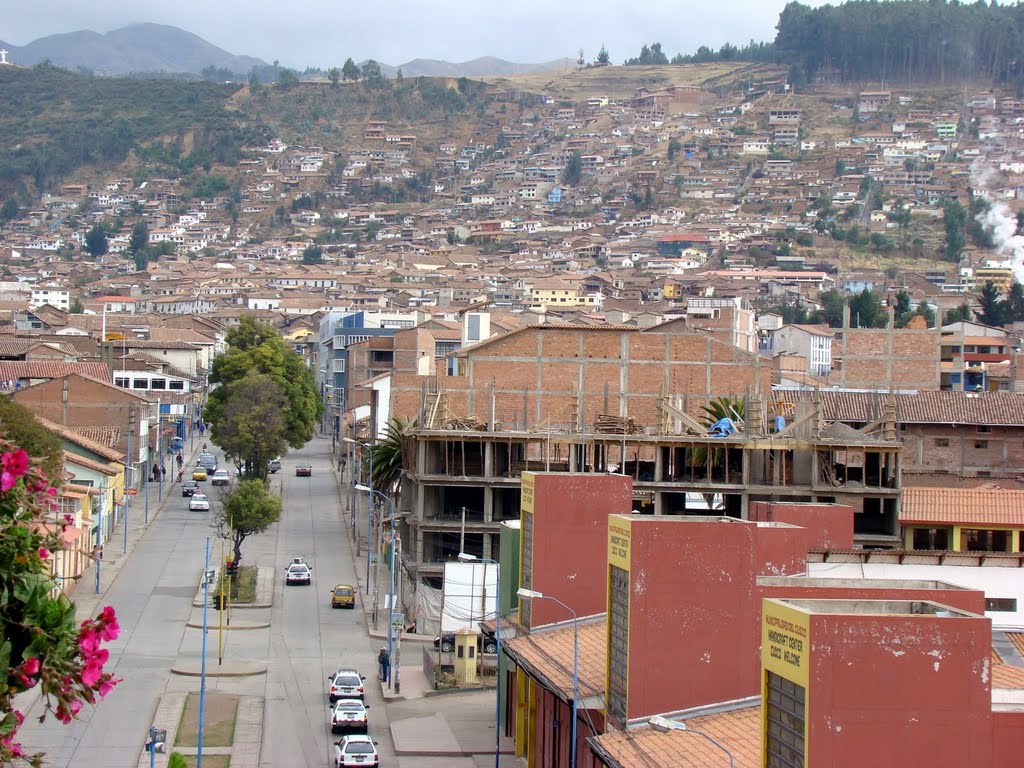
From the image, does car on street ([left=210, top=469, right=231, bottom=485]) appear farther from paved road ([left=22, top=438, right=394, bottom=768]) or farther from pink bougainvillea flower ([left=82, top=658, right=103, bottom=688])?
pink bougainvillea flower ([left=82, top=658, right=103, bottom=688])

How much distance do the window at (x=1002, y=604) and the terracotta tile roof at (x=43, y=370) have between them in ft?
173

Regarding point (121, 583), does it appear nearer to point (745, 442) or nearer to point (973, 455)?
point (745, 442)

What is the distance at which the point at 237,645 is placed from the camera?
144 feet

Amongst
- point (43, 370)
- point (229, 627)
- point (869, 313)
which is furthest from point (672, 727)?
point (869, 313)

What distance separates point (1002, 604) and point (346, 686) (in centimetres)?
1328

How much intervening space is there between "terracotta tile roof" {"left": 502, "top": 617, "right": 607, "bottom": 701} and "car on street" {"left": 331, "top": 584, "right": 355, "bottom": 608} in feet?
56.2

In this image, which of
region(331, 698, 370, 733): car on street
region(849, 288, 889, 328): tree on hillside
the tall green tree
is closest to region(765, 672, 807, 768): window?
region(331, 698, 370, 733): car on street

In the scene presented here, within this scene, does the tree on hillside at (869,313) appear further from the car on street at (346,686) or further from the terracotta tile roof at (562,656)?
the terracotta tile roof at (562,656)

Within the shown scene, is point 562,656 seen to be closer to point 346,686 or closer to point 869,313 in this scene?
point 346,686

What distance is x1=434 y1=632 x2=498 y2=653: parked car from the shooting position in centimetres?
4075

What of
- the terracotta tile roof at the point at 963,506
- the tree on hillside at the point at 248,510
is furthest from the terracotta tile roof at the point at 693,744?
the tree on hillside at the point at 248,510

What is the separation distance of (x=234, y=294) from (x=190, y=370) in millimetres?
86249

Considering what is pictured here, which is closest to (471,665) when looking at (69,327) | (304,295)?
(69,327)

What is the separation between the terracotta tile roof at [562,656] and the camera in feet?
90.0
